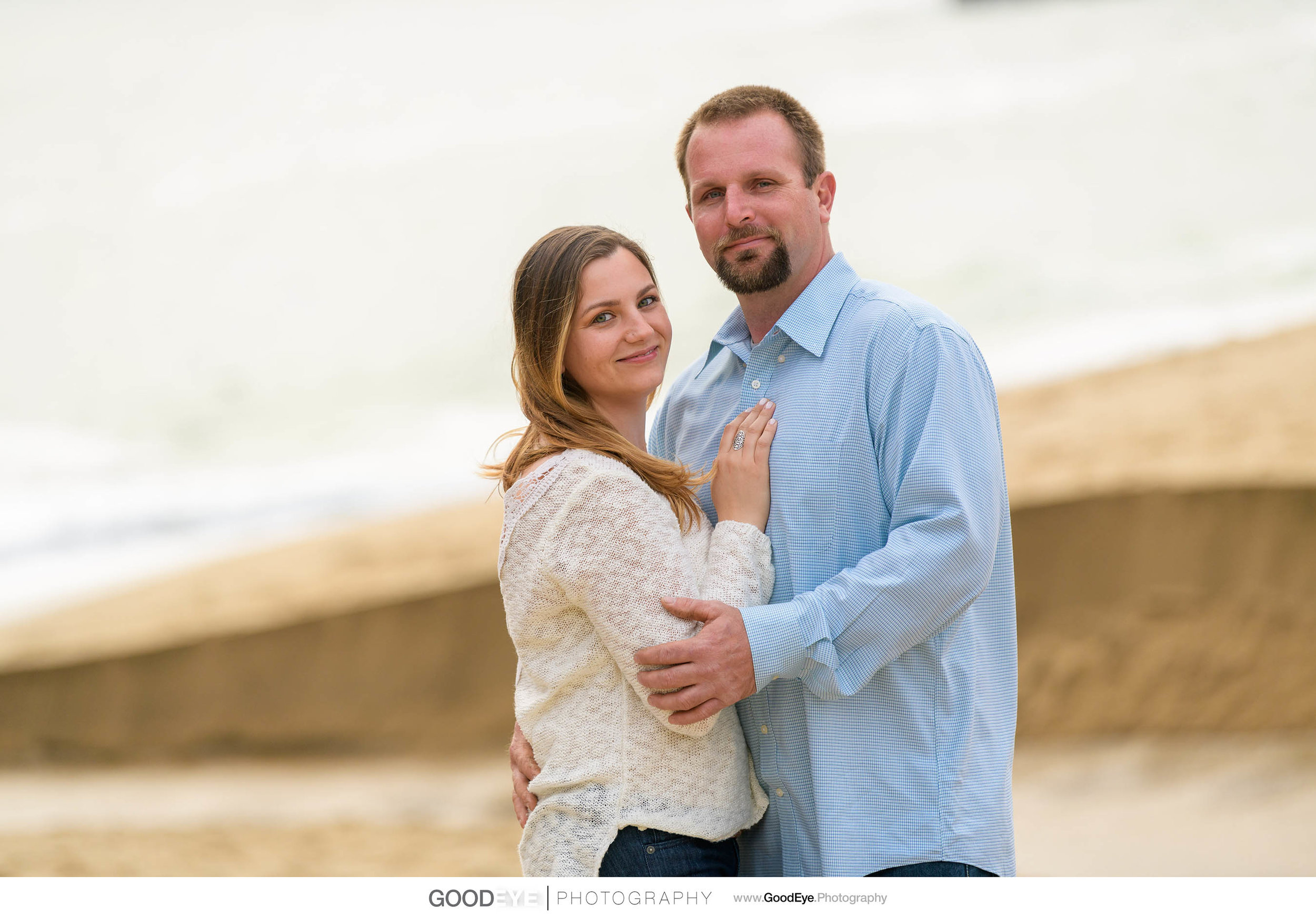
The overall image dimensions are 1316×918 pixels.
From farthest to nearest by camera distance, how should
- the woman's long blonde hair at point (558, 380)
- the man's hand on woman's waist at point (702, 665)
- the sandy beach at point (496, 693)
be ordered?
the sandy beach at point (496, 693), the woman's long blonde hair at point (558, 380), the man's hand on woman's waist at point (702, 665)

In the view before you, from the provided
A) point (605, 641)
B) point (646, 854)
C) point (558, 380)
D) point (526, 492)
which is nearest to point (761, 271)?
point (558, 380)

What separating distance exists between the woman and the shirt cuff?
0.14 ft

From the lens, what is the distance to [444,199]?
1348cm

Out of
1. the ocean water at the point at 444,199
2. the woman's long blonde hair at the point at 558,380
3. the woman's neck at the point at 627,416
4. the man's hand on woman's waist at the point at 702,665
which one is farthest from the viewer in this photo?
the ocean water at the point at 444,199

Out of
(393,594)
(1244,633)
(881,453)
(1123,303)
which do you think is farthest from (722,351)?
(1123,303)

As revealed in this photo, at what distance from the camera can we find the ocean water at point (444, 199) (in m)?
10.0

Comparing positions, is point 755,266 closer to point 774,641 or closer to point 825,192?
point 825,192

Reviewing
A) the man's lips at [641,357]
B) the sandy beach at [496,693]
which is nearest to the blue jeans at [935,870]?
the man's lips at [641,357]

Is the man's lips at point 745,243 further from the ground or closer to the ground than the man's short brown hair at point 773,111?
closer to the ground

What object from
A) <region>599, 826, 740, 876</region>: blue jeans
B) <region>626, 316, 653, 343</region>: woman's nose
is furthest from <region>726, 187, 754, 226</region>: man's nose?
<region>599, 826, 740, 876</region>: blue jeans

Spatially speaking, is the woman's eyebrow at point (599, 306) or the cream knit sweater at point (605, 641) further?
the woman's eyebrow at point (599, 306)

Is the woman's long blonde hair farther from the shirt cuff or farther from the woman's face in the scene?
the shirt cuff

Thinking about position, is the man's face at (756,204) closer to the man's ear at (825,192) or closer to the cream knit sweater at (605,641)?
the man's ear at (825,192)

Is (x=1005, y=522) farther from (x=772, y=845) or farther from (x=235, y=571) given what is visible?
(x=235, y=571)
